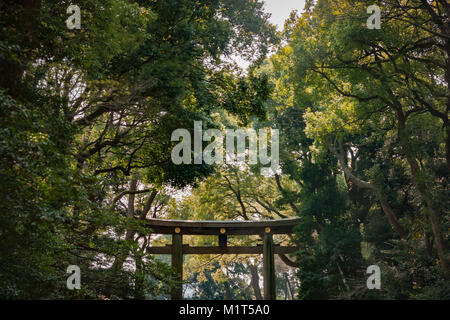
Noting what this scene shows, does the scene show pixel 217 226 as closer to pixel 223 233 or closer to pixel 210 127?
pixel 223 233

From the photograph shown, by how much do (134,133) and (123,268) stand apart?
2891 millimetres

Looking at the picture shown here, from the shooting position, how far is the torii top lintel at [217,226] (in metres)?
10.6

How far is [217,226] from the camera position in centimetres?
1101

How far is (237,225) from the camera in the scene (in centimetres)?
1117

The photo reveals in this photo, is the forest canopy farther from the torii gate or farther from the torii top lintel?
the torii gate

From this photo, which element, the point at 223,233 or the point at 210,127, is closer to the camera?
the point at 210,127

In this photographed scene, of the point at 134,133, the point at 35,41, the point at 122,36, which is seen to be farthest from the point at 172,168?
the point at 35,41

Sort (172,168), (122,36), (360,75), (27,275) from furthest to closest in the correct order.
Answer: (360,75) < (172,168) < (122,36) < (27,275)

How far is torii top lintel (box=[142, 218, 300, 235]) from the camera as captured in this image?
1064 cm

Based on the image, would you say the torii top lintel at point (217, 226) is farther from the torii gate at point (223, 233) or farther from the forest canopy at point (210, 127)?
the forest canopy at point (210, 127)

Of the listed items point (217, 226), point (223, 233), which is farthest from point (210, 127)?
point (223, 233)

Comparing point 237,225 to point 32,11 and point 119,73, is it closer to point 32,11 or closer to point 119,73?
point 119,73

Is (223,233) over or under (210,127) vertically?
under

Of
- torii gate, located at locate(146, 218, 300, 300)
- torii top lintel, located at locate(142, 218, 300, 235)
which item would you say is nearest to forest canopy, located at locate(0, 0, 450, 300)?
torii top lintel, located at locate(142, 218, 300, 235)
